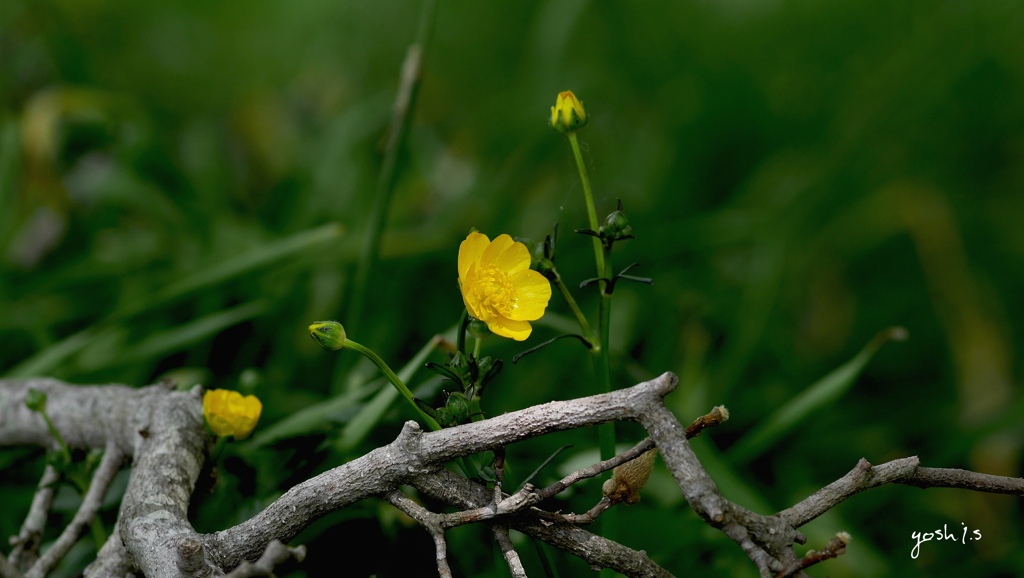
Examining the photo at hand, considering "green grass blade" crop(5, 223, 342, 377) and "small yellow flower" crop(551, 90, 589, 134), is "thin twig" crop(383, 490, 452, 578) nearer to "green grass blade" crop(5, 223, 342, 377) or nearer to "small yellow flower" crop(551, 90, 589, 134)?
"small yellow flower" crop(551, 90, 589, 134)

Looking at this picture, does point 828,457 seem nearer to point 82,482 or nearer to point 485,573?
point 485,573

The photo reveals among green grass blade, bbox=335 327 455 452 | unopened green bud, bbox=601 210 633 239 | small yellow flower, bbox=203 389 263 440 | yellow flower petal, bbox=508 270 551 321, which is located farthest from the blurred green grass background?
unopened green bud, bbox=601 210 633 239

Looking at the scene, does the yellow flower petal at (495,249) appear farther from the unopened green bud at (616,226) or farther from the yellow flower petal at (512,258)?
the unopened green bud at (616,226)

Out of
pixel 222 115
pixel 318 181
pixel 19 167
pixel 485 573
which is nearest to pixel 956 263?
pixel 485 573

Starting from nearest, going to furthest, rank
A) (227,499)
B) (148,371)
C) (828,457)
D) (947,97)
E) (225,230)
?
(227,499) → (148,371) → (828,457) → (225,230) → (947,97)

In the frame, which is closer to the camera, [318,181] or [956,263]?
[956,263]

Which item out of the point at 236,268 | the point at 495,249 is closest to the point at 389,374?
the point at 495,249

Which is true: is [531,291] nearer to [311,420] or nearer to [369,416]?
[369,416]

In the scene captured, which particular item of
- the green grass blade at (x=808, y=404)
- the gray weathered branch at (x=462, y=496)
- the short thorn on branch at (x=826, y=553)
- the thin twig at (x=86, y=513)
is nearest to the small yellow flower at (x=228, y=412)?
the gray weathered branch at (x=462, y=496)
